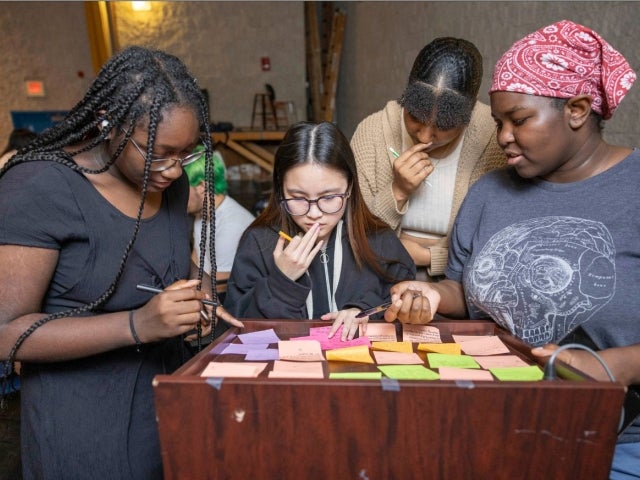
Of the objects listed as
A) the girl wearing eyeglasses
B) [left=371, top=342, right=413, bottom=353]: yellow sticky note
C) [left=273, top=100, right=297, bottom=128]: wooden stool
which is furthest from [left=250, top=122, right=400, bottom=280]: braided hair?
[left=273, top=100, right=297, bottom=128]: wooden stool

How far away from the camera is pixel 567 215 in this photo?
120 centimetres

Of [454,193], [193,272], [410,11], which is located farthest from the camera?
[410,11]

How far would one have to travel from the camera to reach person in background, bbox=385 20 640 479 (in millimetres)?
1107

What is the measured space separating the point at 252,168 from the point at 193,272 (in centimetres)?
641

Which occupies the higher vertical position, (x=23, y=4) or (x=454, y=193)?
(x=23, y=4)

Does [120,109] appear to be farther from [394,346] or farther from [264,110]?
[264,110]

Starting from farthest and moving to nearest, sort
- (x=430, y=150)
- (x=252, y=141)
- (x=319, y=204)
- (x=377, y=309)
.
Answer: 1. (x=252, y=141)
2. (x=430, y=150)
3. (x=319, y=204)
4. (x=377, y=309)

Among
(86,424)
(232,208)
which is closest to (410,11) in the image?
(232,208)

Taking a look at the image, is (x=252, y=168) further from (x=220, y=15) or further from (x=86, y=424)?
(x=86, y=424)

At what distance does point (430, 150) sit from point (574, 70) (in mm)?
721

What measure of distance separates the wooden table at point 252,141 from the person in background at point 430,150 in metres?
5.49

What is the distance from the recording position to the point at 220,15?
8.02 meters

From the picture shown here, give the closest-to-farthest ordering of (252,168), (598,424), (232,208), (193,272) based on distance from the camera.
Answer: (598,424) < (193,272) < (232,208) < (252,168)

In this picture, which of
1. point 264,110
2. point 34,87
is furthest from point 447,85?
point 34,87
